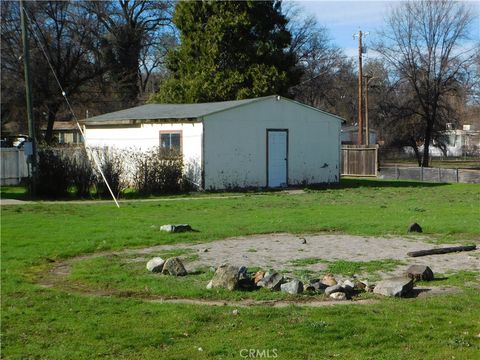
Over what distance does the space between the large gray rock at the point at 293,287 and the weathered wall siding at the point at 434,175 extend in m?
28.3

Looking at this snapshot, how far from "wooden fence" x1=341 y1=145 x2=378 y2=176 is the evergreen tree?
6104 mm

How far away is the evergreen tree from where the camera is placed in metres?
42.1

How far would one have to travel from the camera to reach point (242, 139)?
27.4m

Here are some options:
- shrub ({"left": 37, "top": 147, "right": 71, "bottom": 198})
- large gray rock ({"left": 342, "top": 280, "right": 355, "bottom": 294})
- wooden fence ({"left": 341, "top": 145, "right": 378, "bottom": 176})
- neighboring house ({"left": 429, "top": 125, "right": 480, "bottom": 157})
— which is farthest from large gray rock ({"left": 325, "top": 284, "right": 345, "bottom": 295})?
neighboring house ({"left": 429, "top": 125, "right": 480, "bottom": 157})

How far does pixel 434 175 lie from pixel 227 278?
29796mm

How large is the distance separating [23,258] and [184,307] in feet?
14.3

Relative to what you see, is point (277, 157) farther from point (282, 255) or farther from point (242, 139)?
point (282, 255)

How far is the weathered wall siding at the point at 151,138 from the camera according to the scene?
26328 mm

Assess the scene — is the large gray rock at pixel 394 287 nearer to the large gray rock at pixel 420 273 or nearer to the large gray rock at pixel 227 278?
the large gray rock at pixel 420 273

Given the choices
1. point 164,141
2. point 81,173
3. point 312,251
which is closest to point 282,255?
point 312,251

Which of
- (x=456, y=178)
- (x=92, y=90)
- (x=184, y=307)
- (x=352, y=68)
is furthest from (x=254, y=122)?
(x=352, y=68)

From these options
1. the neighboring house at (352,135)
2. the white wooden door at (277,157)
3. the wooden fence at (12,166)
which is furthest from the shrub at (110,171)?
the neighboring house at (352,135)

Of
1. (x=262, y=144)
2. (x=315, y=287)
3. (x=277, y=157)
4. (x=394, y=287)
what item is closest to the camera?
(x=394, y=287)

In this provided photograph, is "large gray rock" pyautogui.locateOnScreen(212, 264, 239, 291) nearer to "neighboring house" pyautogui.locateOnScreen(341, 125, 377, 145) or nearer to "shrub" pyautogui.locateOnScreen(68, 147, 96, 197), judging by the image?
"shrub" pyautogui.locateOnScreen(68, 147, 96, 197)
